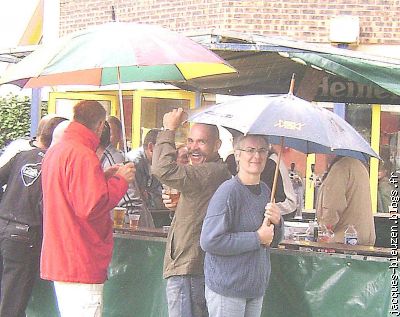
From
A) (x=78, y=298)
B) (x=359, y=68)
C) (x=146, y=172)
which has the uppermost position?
(x=359, y=68)

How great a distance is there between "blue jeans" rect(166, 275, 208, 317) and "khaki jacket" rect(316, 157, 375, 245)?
1.40 meters

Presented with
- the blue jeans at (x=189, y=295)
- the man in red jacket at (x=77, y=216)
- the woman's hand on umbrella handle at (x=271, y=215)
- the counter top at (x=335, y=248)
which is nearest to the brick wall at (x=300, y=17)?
the counter top at (x=335, y=248)

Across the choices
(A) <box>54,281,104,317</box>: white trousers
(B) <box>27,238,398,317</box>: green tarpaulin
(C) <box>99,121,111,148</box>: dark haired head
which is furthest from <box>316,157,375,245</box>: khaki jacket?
(A) <box>54,281,104,317</box>: white trousers

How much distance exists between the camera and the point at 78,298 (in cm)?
538

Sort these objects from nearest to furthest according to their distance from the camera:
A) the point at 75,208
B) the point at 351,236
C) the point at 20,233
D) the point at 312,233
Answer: the point at 75,208 < the point at 351,236 < the point at 20,233 < the point at 312,233

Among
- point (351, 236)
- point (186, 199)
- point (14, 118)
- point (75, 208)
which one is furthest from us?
point (14, 118)

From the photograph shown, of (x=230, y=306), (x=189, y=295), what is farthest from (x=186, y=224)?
(x=230, y=306)

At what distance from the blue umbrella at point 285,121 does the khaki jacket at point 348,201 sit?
1.36 meters

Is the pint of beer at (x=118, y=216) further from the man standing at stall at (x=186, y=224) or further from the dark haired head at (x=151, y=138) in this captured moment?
the man standing at stall at (x=186, y=224)

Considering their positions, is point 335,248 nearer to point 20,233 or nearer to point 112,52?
point 112,52

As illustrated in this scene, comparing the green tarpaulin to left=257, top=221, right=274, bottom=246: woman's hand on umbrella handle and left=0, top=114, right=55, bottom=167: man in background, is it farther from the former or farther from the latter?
left=0, top=114, right=55, bottom=167: man in background

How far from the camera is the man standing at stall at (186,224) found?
17.6 feet

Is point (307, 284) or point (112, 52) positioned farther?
point (307, 284)

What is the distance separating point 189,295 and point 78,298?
71 centimetres
